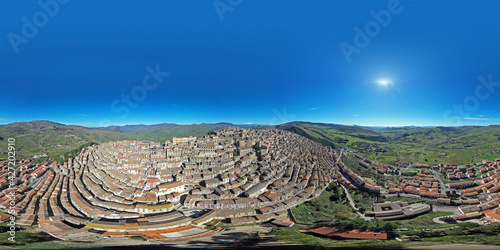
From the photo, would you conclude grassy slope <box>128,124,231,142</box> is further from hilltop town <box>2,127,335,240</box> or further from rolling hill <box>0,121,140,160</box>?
hilltop town <box>2,127,335,240</box>

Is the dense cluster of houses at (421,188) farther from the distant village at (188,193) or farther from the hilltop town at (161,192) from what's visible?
the hilltop town at (161,192)

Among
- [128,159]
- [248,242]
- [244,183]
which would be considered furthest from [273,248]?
[128,159]

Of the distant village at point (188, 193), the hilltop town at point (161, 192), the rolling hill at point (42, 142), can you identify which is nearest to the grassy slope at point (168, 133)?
the rolling hill at point (42, 142)

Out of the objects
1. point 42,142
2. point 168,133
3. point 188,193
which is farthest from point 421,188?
point 168,133

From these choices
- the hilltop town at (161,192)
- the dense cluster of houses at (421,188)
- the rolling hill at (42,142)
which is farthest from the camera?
the rolling hill at (42,142)

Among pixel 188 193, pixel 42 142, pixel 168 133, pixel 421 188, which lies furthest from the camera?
pixel 168 133

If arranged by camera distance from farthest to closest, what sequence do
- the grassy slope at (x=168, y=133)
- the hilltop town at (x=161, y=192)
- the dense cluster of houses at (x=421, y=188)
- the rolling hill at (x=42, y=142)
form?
the grassy slope at (x=168, y=133) → the rolling hill at (x=42, y=142) → the dense cluster of houses at (x=421, y=188) → the hilltop town at (x=161, y=192)

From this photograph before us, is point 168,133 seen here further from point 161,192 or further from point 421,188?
point 421,188

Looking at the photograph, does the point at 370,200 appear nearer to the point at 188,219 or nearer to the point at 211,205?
the point at 211,205
